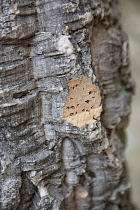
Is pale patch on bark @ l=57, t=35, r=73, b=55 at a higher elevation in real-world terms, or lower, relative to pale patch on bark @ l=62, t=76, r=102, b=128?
higher

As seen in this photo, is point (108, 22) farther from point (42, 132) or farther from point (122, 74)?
point (42, 132)

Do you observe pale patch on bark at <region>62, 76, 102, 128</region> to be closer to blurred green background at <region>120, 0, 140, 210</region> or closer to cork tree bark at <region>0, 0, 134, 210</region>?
cork tree bark at <region>0, 0, 134, 210</region>

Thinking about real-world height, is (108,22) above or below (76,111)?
above

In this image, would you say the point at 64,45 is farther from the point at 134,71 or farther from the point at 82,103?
the point at 134,71

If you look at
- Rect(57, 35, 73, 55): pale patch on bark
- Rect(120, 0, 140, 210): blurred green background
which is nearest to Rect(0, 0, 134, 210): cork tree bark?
Rect(57, 35, 73, 55): pale patch on bark

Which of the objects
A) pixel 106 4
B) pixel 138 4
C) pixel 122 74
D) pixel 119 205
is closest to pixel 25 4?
pixel 106 4

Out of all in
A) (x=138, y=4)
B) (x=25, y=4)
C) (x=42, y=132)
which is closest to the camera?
(x=25, y=4)

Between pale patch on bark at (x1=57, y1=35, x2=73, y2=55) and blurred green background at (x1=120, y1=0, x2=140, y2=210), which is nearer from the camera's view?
pale patch on bark at (x1=57, y1=35, x2=73, y2=55)

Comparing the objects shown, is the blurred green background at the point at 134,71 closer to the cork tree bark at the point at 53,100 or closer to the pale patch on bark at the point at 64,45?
the cork tree bark at the point at 53,100
